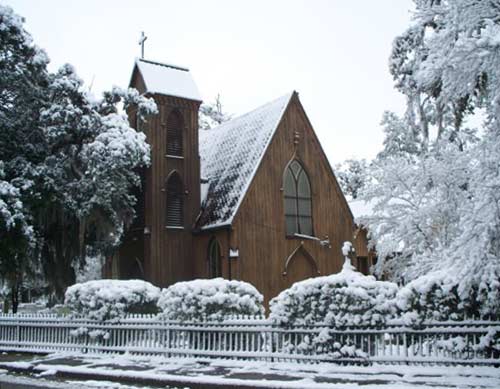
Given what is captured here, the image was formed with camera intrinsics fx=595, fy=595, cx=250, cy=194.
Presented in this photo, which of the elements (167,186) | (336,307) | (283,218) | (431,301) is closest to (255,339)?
(336,307)

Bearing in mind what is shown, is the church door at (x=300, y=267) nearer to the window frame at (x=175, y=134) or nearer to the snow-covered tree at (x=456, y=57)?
the window frame at (x=175, y=134)

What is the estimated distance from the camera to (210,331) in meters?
15.3

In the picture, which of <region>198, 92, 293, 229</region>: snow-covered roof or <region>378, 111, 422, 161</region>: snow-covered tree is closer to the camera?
<region>198, 92, 293, 229</region>: snow-covered roof

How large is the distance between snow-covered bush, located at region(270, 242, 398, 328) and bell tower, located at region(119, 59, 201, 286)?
12.1 m

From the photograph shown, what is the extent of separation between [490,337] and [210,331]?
274 inches

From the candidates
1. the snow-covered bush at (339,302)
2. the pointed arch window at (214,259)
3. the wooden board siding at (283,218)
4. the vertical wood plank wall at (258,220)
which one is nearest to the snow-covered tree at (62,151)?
the vertical wood plank wall at (258,220)

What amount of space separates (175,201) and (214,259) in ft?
10.7

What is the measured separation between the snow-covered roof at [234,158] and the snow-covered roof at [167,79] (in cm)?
313

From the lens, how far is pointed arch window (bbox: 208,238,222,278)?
82.6 feet

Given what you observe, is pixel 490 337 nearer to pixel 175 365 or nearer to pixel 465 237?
pixel 465 237

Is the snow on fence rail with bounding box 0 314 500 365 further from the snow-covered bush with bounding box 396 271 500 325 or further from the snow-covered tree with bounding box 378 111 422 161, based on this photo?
the snow-covered tree with bounding box 378 111 422 161

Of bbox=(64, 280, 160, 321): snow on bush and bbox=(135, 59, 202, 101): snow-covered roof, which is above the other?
bbox=(135, 59, 202, 101): snow-covered roof

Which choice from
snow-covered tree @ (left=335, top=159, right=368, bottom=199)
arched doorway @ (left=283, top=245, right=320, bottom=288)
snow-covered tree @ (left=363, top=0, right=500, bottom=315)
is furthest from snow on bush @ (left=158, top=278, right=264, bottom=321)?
snow-covered tree @ (left=335, top=159, right=368, bottom=199)

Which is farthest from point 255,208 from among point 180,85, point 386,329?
point 386,329
